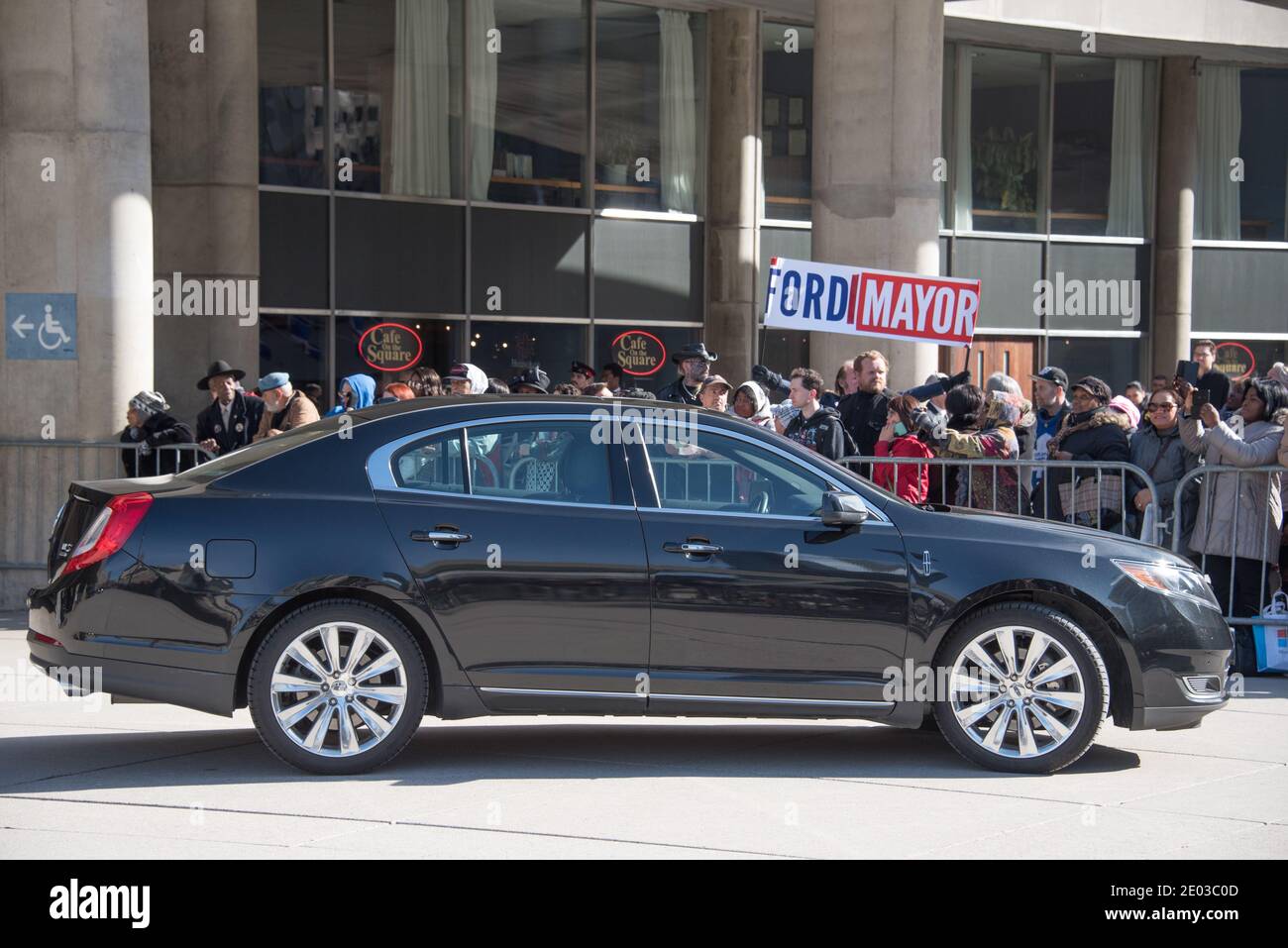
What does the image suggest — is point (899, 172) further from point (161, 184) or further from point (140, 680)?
point (140, 680)

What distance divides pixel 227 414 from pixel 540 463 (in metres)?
6.81

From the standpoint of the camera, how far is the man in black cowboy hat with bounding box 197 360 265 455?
1348 centimetres

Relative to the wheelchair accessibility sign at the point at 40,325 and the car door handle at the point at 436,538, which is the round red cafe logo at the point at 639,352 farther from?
the car door handle at the point at 436,538

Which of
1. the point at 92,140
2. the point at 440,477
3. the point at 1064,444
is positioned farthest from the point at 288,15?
the point at 440,477

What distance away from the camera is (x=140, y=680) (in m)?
7.17

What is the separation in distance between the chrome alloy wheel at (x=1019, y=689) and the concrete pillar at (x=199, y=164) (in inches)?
492

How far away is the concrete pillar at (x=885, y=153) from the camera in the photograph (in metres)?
16.6

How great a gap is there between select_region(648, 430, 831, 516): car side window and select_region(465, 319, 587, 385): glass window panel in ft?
42.7

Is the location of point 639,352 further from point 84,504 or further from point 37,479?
point 84,504

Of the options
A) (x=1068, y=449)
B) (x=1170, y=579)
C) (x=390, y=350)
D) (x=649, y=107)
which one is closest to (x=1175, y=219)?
(x=649, y=107)

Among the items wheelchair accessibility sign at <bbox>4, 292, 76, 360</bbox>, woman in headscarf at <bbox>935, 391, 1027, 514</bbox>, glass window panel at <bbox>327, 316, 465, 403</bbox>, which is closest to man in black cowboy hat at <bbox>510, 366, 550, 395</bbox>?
wheelchair accessibility sign at <bbox>4, 292, 76, 360</bbox>

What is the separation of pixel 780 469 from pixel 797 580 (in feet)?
1.75

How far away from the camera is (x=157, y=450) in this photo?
12508 millimetres

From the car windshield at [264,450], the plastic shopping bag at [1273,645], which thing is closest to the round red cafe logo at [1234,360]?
the plastic shopping bag at [1273,645]
